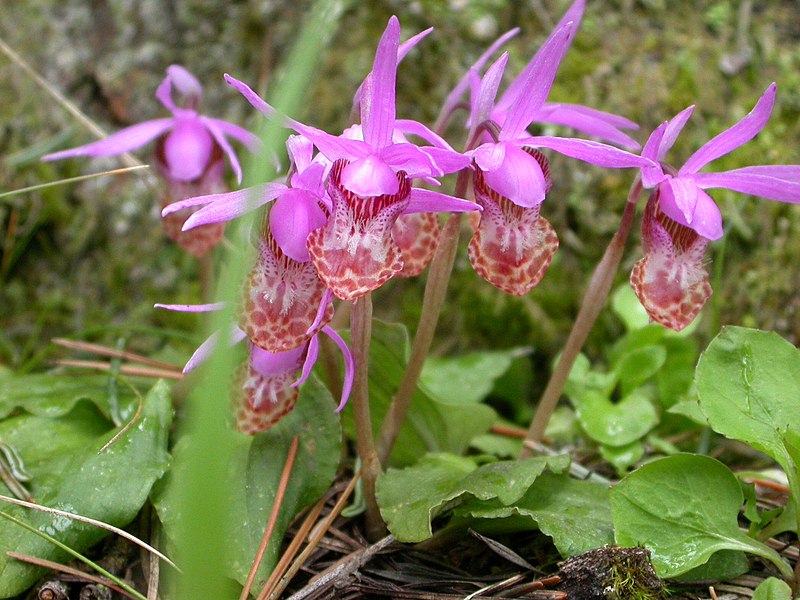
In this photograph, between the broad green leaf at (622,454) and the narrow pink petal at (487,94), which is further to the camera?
the broad green leaf at (622,454)

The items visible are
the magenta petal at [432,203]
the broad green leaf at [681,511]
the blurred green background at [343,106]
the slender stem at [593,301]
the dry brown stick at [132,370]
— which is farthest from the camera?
the blurred green background at [343,106]

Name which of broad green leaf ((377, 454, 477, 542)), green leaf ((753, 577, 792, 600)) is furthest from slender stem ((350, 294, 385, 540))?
green leaf ((753, 577, 792, 600))

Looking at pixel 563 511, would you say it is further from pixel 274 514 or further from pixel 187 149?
pixel 187 149

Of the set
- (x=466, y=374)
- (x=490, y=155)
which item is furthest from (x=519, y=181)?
(x=466, y=374)

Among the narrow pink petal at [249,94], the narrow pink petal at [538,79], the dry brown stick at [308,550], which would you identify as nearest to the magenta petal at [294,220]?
the narrow pink petal at [249,94]

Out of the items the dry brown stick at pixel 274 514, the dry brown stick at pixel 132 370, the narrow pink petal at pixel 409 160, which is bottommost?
the dry brown stick at pixel 132 370

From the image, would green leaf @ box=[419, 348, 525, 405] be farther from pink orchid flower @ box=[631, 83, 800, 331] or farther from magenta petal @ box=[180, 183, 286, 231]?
magenta petal @ box=[180, 183, 286, 231]

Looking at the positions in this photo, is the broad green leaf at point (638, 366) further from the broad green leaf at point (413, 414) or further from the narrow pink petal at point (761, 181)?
the narrow pink petal at point (761, 181)
